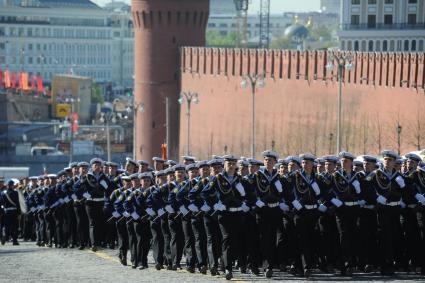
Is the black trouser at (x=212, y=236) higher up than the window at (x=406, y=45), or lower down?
lower down

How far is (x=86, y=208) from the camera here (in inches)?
1024

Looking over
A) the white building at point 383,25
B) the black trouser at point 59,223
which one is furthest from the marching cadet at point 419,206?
the white building at point 383,25

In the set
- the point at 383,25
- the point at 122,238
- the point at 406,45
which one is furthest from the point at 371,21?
the point at 122,238

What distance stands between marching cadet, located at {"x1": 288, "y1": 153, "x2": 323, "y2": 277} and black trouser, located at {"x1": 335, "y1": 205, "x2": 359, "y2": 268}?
0.31 m

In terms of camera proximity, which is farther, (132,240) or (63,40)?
(63,40)

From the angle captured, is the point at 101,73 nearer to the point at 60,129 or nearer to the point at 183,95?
the point at 60,129

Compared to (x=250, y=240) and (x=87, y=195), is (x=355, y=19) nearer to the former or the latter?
(x=87, y=195)

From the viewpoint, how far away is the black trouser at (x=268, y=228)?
20719mm

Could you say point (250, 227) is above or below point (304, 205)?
below

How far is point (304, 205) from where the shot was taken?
68.0 ft

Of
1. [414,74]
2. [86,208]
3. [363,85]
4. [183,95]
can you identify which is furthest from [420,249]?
[183,95]

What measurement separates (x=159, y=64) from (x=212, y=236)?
55.1 m

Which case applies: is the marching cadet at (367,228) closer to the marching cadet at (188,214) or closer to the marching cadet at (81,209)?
the marching cadet at (188,214)

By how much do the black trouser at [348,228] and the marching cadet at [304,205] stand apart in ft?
1.01
